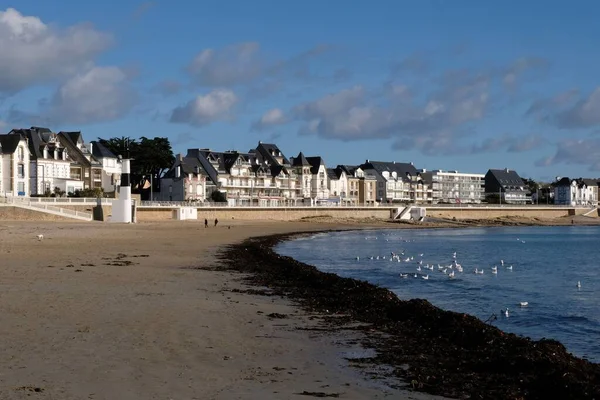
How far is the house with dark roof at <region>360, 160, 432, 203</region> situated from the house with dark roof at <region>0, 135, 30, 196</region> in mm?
88205

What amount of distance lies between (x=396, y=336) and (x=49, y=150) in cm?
8062

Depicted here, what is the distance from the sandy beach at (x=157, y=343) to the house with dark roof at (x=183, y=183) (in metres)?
85.3

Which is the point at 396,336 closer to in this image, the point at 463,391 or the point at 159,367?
the point at 463,391

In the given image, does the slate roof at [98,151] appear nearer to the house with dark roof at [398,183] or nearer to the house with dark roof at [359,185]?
the house with dark roof at [359,185]

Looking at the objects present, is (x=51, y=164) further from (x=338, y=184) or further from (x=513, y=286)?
(x=513, y=286)

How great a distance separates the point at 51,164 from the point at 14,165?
8.40 meters

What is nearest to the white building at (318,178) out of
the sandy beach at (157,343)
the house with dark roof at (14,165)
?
the house with dark roof at (14,165)

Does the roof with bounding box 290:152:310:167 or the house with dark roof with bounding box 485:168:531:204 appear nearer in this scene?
the roof with bounding box 290:152:310:167

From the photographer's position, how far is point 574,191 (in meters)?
186

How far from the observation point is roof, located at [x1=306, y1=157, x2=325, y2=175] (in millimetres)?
136125

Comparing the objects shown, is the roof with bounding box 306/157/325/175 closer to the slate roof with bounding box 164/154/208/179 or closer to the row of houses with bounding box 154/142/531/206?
the row of houses with bounding box 154/142/531/206

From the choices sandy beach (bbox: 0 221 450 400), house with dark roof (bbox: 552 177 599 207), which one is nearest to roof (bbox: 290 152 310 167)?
house with dark roof (bbox: 552 177 599 207)

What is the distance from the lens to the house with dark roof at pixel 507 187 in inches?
7484

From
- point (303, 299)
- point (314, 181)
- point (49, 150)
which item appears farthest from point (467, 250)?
point (314, 181)
